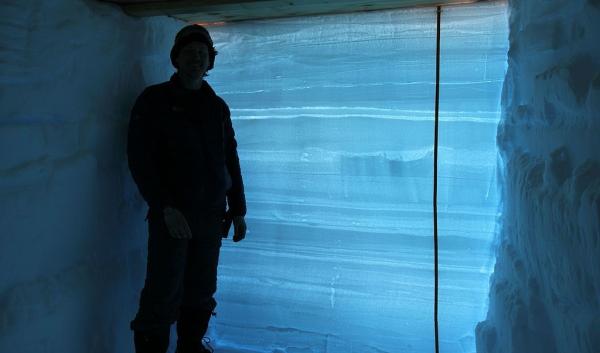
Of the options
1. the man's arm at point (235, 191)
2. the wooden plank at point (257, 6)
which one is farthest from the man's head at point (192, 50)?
the man's arm at point (235, 191)

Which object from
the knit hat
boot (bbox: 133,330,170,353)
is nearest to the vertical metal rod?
the knit hat

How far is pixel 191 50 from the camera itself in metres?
1.90

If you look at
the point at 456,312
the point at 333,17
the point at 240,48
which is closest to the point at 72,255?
the point at 240,48

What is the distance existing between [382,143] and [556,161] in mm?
996

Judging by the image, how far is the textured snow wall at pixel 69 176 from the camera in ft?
4.83

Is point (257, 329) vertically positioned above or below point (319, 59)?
Result: below

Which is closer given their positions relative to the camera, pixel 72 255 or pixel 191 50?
pixel 72 255

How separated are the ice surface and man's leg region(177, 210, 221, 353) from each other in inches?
17.0

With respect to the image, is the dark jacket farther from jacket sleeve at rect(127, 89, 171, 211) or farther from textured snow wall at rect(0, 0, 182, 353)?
textured snow wall at rect(0, 0, 182, 353)

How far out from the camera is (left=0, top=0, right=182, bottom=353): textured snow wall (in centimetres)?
147

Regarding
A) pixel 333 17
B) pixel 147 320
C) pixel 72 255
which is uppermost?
pixel 333 17

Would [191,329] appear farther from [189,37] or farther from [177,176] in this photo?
[189,37]

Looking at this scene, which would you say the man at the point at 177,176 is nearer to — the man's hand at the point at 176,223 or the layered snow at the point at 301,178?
the man's hand at the point at 176,223

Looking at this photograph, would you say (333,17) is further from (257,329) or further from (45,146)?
(257,329)
